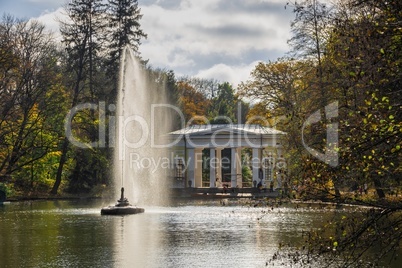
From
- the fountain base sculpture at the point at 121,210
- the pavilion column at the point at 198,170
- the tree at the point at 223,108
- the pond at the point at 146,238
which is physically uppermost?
the tree at the point at 223,108

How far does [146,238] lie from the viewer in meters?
21.4

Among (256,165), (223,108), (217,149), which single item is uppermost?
(223,108)

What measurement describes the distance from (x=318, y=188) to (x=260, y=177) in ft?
175

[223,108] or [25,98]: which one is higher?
[223,108]

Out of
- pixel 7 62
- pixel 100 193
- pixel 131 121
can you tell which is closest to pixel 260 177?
pixel 100 193

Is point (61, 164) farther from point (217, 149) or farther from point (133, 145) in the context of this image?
point (217, 149)

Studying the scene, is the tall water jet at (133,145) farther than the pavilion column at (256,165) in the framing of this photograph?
No

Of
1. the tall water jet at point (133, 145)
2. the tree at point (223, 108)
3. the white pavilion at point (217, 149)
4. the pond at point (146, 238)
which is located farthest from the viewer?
the tree at point (223, 108)

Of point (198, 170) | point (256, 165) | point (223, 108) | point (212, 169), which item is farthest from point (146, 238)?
point (223, 108)

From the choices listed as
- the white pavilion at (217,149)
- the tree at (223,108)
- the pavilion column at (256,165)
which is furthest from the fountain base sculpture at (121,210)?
the tree at (223,108)

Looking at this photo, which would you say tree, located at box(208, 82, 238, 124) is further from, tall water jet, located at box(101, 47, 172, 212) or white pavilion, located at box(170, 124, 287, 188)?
tall water jet, located at box(101, 47, 172, 212)

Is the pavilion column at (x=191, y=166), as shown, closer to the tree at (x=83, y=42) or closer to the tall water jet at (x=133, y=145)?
the tall water jet at (x=133, y=145)

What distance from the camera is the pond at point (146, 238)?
1625cm

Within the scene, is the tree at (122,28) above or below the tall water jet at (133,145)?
above
